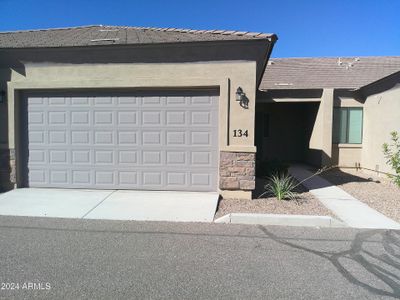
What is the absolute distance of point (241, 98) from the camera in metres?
8.20

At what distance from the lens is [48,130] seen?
9.23 metres

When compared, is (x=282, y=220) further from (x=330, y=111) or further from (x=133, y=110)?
(x=330, y=111)

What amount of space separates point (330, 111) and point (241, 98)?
782 cm

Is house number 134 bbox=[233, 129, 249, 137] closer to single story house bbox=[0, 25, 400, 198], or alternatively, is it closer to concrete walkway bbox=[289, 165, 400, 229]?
single story house bbox=[0, 25, 400, 198]

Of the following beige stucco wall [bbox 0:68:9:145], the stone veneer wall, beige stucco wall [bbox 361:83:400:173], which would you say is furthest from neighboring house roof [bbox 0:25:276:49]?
beige stucco wall [bbox 361:83:400:173]

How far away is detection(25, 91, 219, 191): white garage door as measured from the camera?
8.70m

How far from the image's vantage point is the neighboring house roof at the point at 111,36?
27.4ft

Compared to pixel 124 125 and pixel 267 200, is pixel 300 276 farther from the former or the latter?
pixel 124 125

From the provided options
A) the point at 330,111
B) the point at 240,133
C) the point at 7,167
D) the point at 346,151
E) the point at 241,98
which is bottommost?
the point at 7,167

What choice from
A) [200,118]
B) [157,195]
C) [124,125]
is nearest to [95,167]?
[124,125]

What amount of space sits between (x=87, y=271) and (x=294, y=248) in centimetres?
308

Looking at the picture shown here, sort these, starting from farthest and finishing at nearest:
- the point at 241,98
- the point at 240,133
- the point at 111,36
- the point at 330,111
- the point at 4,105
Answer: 1. the point at 330,111
2. the point at 111,36
3. the point at 4,105
4. the point at 240,133
5. the point at 241,98

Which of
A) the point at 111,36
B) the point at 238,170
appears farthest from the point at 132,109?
the point at 238,170

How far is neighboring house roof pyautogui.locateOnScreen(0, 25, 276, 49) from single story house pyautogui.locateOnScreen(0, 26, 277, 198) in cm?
5
